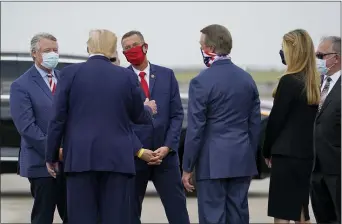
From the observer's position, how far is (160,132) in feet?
28.2

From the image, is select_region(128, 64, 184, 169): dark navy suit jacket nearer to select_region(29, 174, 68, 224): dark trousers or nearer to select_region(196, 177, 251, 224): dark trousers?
select_region(196, 177, 251, 224): dark trousers

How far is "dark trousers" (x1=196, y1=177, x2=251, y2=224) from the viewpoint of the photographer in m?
8.33

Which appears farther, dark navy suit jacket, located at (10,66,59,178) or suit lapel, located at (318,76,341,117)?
dark navy suit jacket, located at (10,66,59,178)

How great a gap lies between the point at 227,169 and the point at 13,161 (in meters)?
5.61

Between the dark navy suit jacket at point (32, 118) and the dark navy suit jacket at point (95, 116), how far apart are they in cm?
74

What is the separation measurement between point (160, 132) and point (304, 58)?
4.41 feet

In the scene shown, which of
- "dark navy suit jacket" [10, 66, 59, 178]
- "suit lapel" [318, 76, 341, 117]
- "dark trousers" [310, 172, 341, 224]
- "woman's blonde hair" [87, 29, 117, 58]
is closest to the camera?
"woman's blonde hair" [87, 29, 117, 58]

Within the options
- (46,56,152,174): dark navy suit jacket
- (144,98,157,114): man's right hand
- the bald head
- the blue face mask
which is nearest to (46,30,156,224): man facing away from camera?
(46,56,152,174): dark navy suit jacket

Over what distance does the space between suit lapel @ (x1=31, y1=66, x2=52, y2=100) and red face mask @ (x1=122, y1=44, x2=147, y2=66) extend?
74 centimetres

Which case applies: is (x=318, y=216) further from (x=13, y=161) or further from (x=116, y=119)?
(x=13, y=161)

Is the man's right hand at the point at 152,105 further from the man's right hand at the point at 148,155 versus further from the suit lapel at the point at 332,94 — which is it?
the suit lapel at the point at 332,94

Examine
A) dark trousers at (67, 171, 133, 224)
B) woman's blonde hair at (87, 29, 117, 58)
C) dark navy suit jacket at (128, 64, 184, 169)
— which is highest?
woman's blonde hair at (87, 29, 117, 58)

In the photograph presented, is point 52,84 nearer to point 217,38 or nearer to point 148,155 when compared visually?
point 148,155

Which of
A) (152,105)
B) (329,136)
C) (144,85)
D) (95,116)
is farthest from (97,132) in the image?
(329,136)
